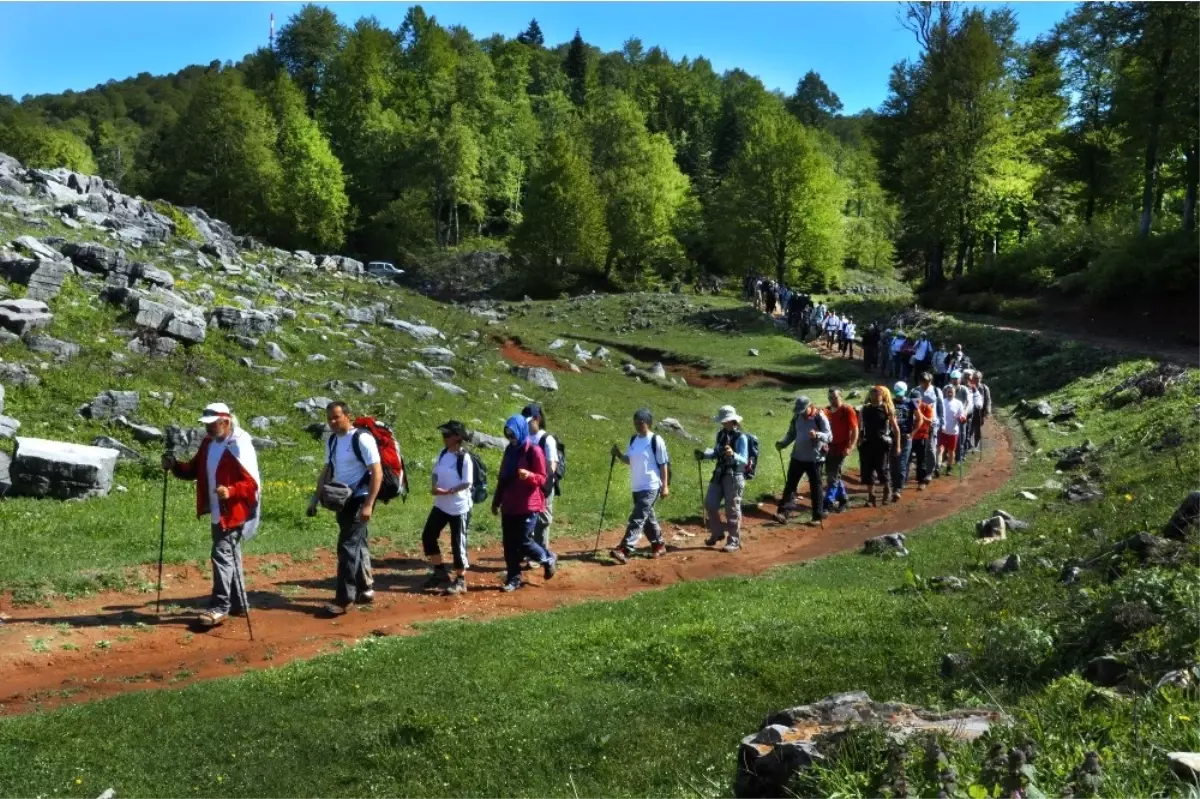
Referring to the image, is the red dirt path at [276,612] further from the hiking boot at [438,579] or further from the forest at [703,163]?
the forest at [703,163]

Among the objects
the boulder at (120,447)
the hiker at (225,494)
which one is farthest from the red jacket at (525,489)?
the boulder at (120,447)

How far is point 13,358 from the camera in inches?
751

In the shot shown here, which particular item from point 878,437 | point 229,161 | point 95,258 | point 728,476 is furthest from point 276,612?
point 229,161

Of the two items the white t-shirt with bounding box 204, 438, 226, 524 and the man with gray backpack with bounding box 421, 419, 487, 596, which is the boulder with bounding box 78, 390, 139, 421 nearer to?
the white t-shirt with bounding box 204, 438, 226, 524

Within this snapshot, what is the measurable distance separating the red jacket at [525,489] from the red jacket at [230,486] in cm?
316

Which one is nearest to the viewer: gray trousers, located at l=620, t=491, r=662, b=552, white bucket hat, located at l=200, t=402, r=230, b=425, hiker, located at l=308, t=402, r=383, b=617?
white bucket hat, located at l=200, t=402, r=230, b=425

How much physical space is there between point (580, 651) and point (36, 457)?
32.7 ft

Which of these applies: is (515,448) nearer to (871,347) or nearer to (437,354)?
(437,354)

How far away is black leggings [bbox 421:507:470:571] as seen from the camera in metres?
12.4

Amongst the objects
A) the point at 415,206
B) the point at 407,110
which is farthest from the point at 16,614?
the point at 407,110

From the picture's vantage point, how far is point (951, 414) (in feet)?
69.9

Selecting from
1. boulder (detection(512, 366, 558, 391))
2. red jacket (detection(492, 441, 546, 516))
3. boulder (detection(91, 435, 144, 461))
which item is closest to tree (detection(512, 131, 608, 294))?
boulder (detection(512, 366, 558, 391))

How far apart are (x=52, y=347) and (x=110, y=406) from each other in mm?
3512

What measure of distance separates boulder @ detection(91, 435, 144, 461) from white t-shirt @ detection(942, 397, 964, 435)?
16.6 meters
